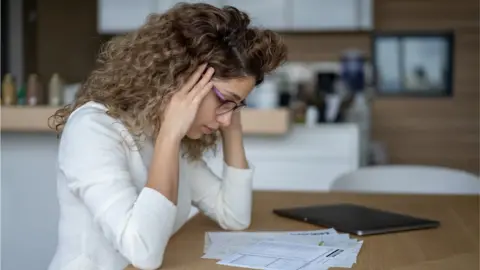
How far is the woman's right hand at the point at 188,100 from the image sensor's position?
47.2 inches

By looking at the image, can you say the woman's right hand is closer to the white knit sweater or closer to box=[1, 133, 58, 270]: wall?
the white knit sweater

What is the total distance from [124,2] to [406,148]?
2.58m

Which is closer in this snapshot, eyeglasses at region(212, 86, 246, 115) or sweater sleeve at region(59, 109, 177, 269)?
sweater sleeve at region(59, 109, 177, 269)

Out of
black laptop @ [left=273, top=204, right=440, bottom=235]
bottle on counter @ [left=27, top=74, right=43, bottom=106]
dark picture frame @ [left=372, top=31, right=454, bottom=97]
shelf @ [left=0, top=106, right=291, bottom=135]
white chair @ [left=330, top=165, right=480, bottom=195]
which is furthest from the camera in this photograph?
dark picture frame @ [left=372, top=31, right=454, bottom=97]

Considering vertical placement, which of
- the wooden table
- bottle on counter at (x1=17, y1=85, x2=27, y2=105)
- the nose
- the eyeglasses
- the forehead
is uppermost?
the forehead

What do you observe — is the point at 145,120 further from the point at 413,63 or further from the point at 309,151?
the point at 413,63

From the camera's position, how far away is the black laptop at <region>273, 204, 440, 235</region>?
1.42 meters

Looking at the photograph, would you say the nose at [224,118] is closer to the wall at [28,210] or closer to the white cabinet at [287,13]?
the wall at [28,210]

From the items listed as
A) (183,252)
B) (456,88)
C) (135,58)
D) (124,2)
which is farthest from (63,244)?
(456,88)

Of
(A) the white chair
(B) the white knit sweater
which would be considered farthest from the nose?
(A) the white chair

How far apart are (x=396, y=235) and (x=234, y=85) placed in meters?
0.47

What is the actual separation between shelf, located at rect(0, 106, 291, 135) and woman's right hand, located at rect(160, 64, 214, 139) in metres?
1.53

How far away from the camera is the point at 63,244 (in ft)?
4.09

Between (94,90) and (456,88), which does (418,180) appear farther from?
(456,88)
